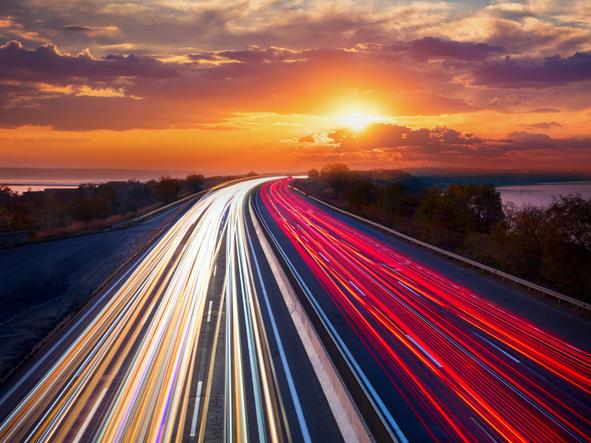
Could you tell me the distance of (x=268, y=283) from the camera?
26.3 meters

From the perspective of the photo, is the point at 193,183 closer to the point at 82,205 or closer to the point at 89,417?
the point at 82,205

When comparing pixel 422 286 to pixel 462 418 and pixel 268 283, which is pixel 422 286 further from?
pixel 462 418

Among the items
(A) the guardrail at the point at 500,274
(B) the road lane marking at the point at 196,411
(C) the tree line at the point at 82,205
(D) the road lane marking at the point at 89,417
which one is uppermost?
(C) the tree line at the point at 82,205

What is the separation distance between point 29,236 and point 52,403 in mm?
34422

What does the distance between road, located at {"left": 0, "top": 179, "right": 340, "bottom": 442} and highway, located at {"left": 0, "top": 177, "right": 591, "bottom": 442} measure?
6 centimetres

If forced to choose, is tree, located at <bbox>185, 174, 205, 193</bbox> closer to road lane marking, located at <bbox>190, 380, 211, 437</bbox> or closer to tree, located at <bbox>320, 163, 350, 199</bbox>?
tree, located at <bbox>320, 163, 350, 199</bbox>

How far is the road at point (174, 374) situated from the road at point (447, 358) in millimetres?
2067

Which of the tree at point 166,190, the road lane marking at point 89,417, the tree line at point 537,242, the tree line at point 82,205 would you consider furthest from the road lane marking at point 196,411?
the tree at point 166,190

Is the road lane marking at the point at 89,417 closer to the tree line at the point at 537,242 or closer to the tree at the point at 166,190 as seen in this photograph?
the tree line at the point at 537,242

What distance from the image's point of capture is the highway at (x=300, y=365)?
38.7 feet

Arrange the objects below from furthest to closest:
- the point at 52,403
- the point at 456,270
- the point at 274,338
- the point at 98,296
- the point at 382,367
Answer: the point at 456,270 < the point at 98,296 < the point at 274,338 < the point at 382,367 < the point at 52,403

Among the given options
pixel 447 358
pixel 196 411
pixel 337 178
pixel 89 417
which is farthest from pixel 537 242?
pixel 337 178

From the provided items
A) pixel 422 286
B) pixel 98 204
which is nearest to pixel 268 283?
pixel 422 286

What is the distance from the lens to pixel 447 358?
1548 centimetres
